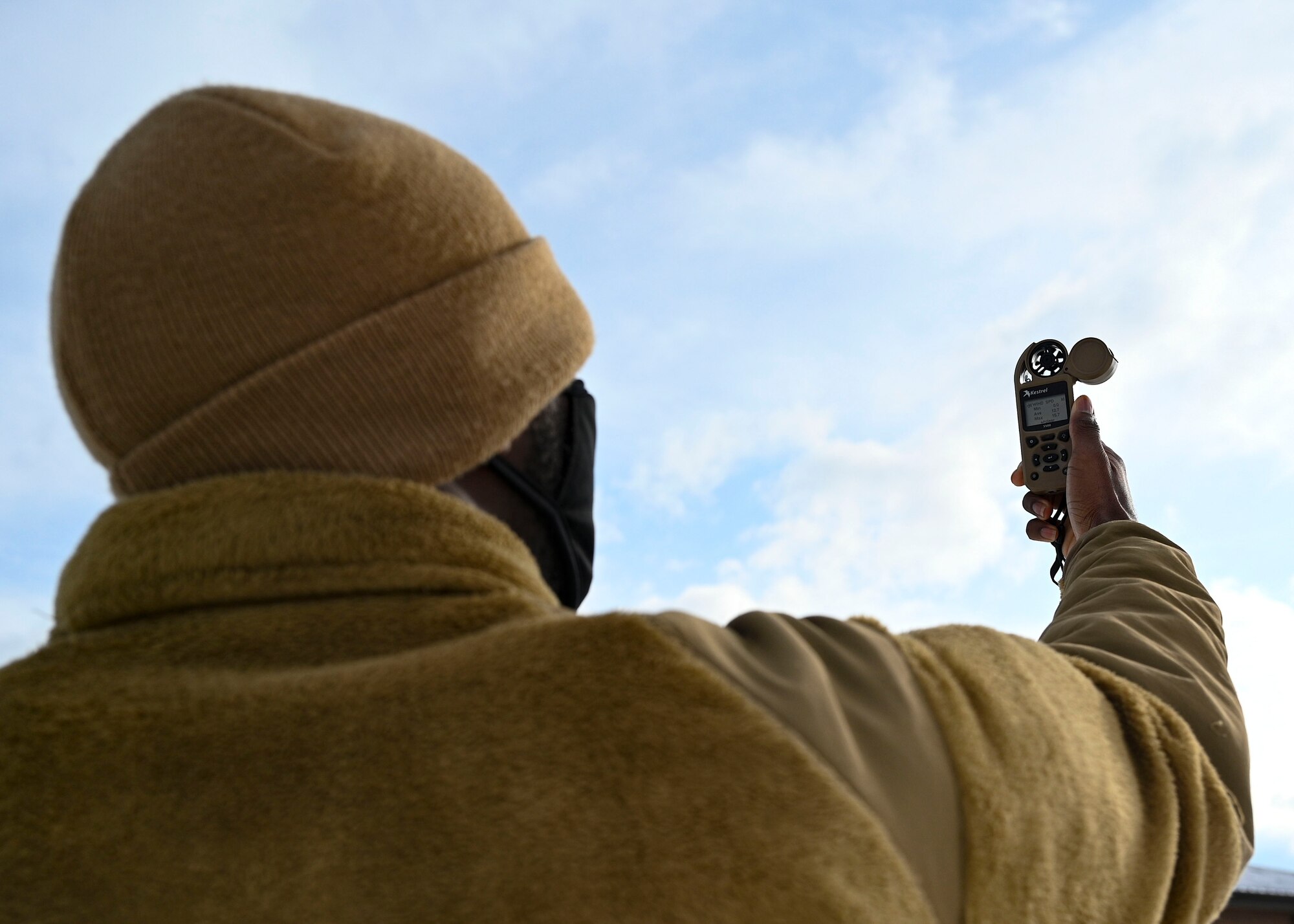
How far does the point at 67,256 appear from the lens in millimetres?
1732

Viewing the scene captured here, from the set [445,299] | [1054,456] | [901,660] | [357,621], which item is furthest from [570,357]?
[1054,456]

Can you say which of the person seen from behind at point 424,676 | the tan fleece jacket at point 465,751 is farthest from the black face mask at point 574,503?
the tan fleece jacket at point 465,751

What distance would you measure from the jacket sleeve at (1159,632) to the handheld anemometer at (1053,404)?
0.77 m

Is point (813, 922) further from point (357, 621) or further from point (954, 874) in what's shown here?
point (357, 621)

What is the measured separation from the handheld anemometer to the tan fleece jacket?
1.76 meters

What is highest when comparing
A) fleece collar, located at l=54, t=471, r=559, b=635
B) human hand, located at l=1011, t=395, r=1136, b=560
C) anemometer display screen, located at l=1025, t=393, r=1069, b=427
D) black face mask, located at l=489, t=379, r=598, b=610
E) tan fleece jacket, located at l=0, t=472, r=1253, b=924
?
anemometer display screen, located at l=1025, t=393, r=1069, b=427

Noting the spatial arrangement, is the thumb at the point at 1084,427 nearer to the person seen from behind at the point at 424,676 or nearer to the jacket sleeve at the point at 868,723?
the person seen from behind at the point at 424,676

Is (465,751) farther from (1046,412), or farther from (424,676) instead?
(1046,412)

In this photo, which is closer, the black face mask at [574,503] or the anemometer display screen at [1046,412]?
the black face mask at [574,503]

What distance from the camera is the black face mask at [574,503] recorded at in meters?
1.81

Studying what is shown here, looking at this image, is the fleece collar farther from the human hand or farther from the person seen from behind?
the human hand

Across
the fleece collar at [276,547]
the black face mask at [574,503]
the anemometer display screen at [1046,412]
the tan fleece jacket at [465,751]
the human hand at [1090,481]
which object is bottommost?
the tan fleece jacket at [465,751]

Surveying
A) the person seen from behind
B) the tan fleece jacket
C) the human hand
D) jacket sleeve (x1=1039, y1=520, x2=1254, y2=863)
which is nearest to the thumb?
the human hand

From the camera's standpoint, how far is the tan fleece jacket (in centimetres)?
125
